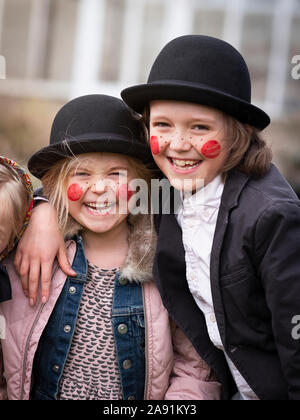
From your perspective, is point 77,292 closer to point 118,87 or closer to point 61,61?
point 118,87

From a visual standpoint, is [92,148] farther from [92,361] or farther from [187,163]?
[92,361]

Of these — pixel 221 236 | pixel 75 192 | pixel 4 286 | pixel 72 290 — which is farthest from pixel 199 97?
pixel 4 286

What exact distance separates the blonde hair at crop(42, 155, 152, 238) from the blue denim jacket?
0.79 ft

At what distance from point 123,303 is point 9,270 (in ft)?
1.75

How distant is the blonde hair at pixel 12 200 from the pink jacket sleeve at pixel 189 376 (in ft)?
2.83

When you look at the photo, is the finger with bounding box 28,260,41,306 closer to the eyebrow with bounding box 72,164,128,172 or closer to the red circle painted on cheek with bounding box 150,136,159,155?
the eyebrow with bounding box 72,164,128,172

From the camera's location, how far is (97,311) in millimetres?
2348

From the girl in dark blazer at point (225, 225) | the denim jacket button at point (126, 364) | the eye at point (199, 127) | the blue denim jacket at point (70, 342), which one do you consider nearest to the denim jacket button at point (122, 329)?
the blue denim jacket at point (70, 342)

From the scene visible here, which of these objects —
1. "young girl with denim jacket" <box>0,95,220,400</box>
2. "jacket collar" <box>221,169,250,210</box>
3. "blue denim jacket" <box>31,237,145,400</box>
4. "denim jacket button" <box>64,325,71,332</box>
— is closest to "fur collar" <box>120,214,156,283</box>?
"young girl with denim jacket" <box>0,95,220,400</box>

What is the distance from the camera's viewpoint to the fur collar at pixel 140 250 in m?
2.35

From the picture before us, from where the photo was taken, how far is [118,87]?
10133 mm

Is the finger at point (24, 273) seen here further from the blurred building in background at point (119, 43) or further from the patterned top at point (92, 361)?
the blurred building in background at point (119, 43)

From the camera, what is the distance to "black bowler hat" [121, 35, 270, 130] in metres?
2.07
